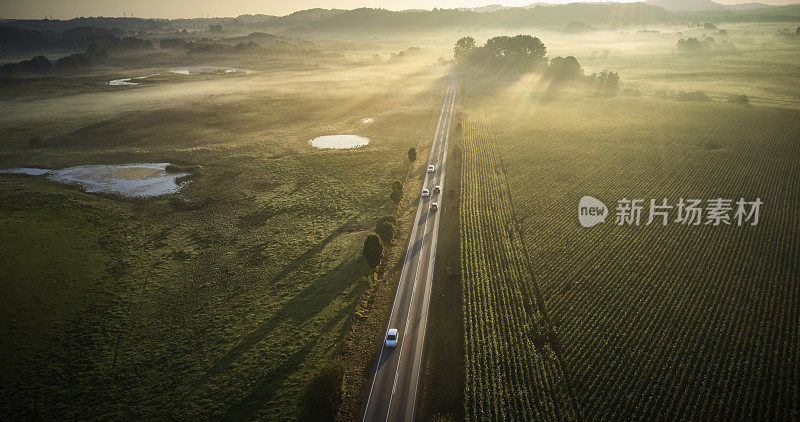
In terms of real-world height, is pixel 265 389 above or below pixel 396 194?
below

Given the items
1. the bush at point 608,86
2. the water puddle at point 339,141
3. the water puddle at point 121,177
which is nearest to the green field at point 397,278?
the water puddle at point 121,177

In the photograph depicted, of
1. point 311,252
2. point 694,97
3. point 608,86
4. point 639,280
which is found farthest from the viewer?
point 608,86

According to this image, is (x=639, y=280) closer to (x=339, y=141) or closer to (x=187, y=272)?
(x=187, y=272)

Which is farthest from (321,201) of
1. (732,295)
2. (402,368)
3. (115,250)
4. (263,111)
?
(263,111)

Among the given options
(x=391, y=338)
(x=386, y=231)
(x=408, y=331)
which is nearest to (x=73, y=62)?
(x=386, y=231)

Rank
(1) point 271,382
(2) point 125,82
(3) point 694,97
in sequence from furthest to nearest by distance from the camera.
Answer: (2) point 125,82
(3) point 694,97
(1) point 271,382

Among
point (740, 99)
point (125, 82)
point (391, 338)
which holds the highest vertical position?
point (125, 82)
